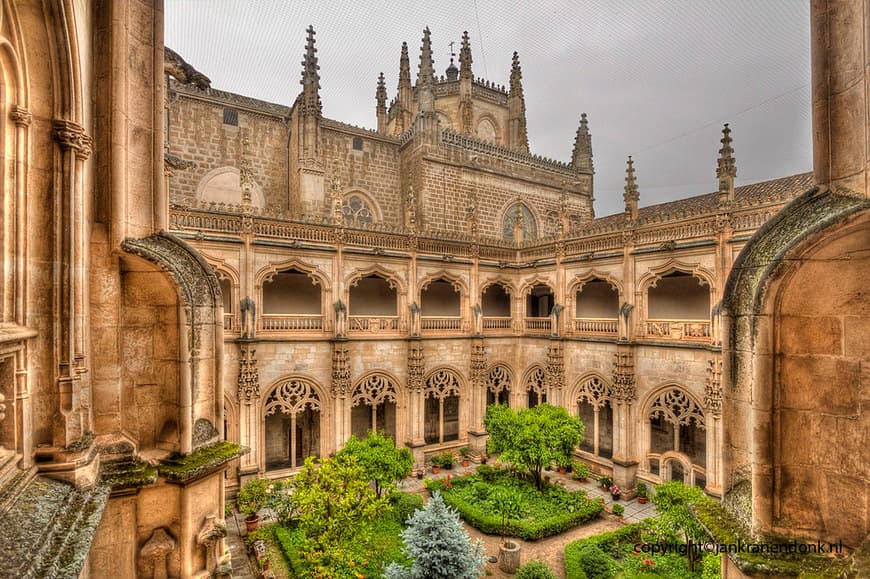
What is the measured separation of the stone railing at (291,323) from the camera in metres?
14.8

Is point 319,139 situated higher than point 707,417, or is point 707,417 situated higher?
point 319,139

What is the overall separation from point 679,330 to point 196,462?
15.2 meters

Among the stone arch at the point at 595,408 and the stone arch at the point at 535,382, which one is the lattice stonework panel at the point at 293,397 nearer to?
the stone arch at the point at 535,382

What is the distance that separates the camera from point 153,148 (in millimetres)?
4535

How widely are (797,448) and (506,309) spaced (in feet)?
64.3

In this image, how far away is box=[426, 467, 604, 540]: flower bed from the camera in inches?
473

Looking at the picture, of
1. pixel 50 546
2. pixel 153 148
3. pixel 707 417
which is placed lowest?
pixel 707 417

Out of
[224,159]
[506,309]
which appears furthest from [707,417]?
[224,159]

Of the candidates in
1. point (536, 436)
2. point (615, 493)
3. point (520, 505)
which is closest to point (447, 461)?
point (536, 436)

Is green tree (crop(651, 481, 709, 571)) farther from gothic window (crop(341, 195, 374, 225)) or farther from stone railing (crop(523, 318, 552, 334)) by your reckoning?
gothic window (crop(341, 195, 374, 225))

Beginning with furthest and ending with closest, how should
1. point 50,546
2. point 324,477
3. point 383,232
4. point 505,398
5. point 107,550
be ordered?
point 505,398 → point 383,232 → point 324,477 → point 107,550 → point 50,546

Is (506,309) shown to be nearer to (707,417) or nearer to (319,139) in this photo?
(707,417)

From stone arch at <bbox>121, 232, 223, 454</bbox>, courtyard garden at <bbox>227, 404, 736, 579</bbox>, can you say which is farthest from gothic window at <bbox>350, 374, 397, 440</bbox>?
stone arch at <bbox>121, 232, 223, 454</bbox>

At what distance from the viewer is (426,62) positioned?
21953 millimetres
